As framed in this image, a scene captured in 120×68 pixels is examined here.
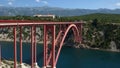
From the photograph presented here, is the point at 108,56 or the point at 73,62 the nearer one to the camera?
the point at 73,62

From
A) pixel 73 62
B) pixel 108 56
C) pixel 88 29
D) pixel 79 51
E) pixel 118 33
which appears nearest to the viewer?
pixel 73 62

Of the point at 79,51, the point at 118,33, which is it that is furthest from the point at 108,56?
the point at 118,33

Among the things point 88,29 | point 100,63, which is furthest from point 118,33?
point 100,63

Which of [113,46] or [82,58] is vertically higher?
[113,46]

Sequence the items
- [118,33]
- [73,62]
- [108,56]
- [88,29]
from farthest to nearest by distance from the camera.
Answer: [88,29], [118,33], [108,56], [73,62]

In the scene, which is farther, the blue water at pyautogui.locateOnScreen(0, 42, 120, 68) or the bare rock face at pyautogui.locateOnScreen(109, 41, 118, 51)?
the bare rock face at pyautogui.locateOnScreen(109, 41, 118, 51)

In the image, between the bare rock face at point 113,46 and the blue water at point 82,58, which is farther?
the bare rock face at point 113,46

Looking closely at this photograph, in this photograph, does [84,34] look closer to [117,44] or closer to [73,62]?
[117,44]

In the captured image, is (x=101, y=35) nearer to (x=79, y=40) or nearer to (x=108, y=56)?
(x=79, y=40)

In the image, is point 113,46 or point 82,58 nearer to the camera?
point 82,58

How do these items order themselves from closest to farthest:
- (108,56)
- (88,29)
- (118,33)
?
(108,56) < (118,33) < (88,29)
